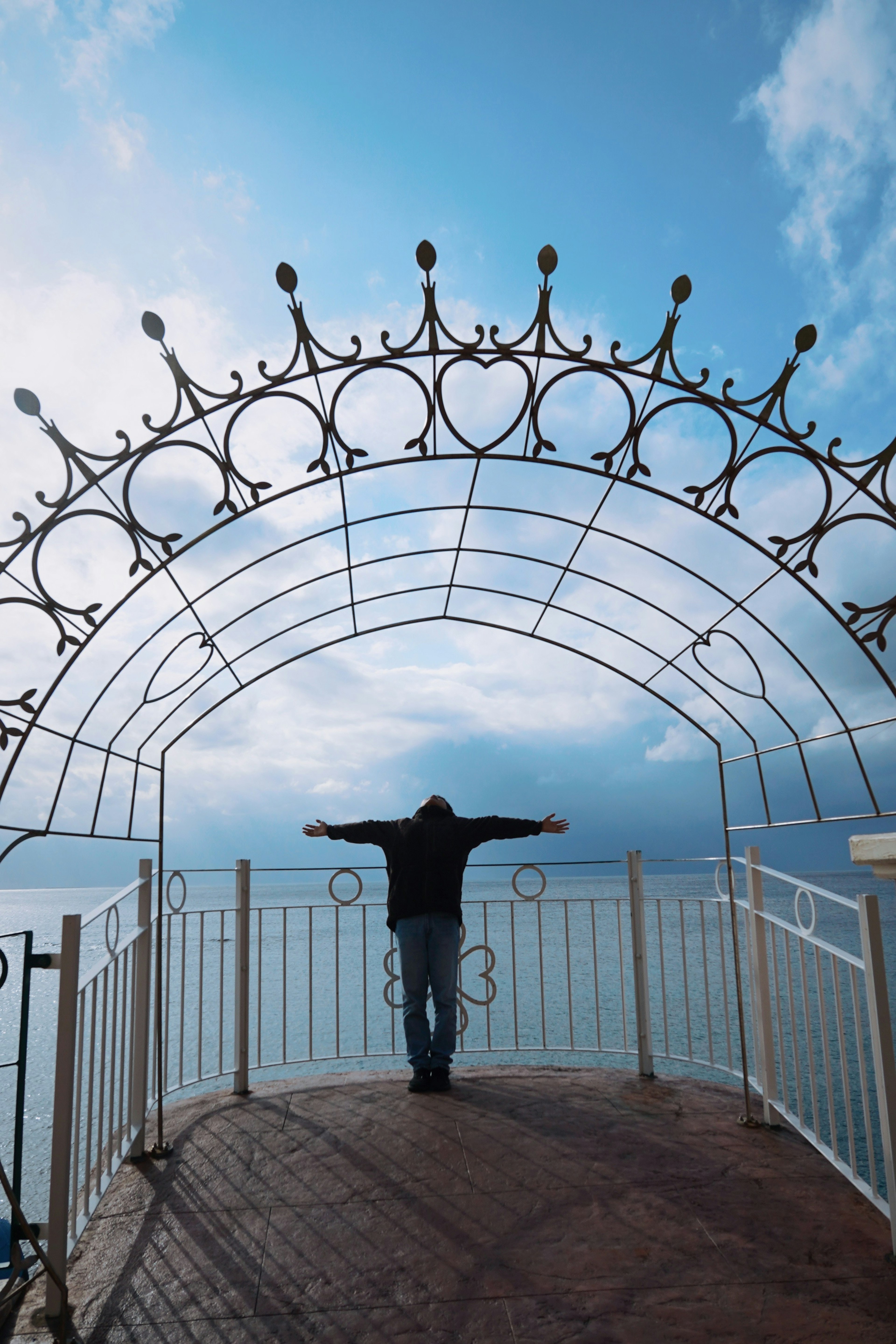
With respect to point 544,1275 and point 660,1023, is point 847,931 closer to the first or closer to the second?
point 660,1023

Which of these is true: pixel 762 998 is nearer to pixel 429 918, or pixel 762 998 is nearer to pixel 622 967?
pixel 622 967

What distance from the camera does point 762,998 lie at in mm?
4133

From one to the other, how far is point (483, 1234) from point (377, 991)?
14.2 metres

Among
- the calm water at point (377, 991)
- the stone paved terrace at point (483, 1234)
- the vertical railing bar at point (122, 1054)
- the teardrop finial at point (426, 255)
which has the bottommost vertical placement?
the calm water at point (377, 991)

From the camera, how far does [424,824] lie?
4660mm

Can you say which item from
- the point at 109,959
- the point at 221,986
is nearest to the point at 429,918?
the point at 221,986

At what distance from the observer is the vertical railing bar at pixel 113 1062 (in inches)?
133

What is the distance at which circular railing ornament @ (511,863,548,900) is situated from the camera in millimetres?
4934

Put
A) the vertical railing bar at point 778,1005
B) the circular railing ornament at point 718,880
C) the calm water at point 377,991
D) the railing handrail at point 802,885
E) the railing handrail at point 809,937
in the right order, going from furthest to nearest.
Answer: the calm water at point 377,991
the circular railing ornament at point 718,880
the vertical railing bar at point 778,1005
the railing handrail at point 802,885
the railing handrail at point 809,937

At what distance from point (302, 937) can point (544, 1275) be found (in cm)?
3220

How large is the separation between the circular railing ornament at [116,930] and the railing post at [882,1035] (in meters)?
2.88

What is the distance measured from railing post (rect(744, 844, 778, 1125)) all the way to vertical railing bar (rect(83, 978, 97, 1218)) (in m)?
3.04

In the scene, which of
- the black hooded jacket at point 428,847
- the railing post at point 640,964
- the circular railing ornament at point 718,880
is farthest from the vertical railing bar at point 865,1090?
the black hooded jacket at point 428,847

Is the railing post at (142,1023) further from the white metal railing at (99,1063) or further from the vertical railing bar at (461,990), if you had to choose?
the vertical railing bar at (461,990)
